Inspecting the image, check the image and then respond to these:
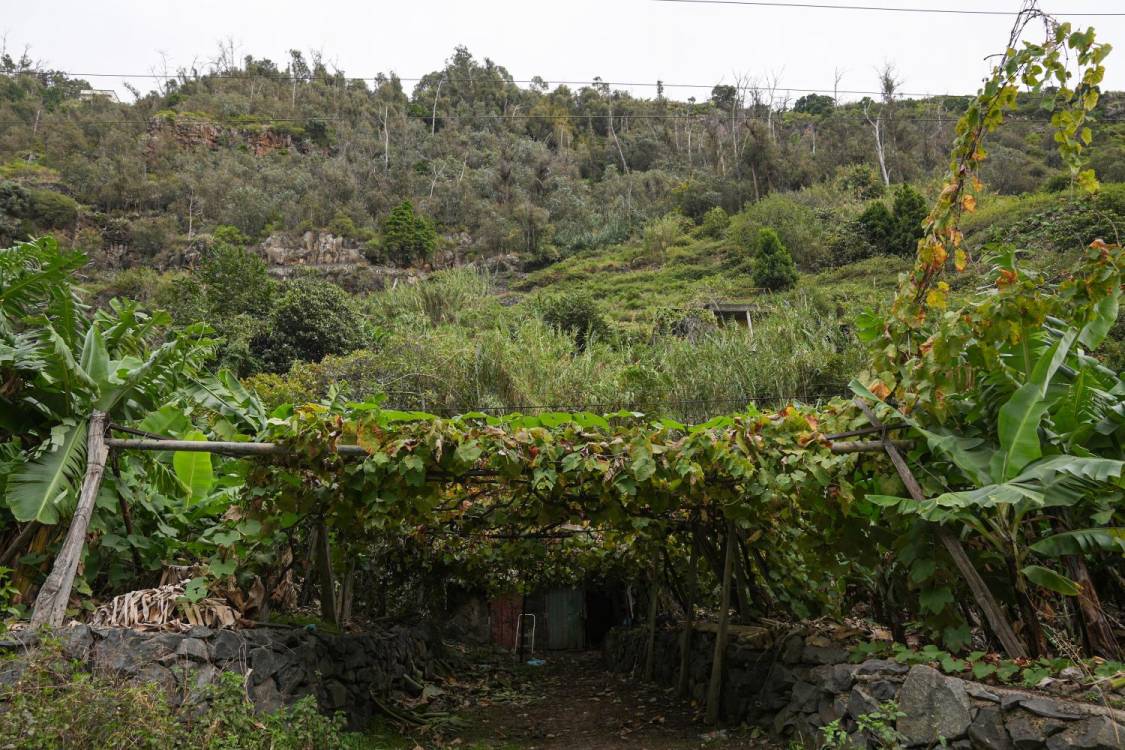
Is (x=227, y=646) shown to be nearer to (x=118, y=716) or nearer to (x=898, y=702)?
(x=118, y=716)

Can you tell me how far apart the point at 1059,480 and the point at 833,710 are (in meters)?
2.07

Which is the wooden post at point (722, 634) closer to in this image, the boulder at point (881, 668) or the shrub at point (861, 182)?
the boulder at point (881, 668)

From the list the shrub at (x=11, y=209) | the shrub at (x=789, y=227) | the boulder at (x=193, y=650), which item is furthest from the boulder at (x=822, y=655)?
the shrub at (x=11, y=209)

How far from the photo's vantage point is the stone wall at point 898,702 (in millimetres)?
3621

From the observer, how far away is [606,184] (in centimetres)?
5238

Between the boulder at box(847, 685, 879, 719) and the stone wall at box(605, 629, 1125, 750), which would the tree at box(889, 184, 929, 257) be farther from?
the boulder at box(847, 685, 879, 719)

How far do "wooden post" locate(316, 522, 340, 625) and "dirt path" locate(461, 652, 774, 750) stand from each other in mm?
1682

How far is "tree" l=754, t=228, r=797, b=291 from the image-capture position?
103ft

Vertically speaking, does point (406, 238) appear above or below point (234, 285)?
above

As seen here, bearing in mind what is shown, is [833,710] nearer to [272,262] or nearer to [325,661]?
[325,661]

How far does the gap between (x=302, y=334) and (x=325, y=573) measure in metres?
17.0

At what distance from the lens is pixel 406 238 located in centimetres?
4006

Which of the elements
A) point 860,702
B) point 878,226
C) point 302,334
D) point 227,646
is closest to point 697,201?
point 878,226

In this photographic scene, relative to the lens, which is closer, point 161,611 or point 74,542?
point 74,542
